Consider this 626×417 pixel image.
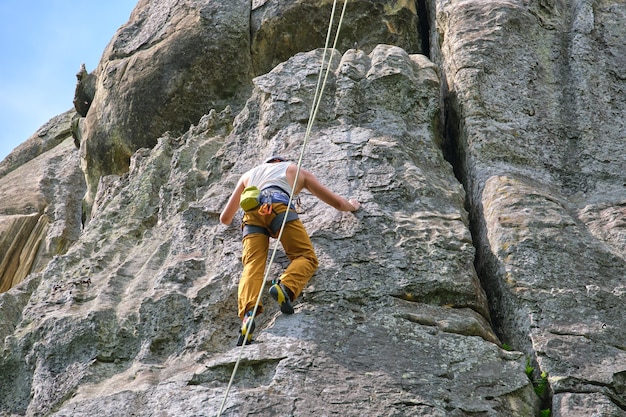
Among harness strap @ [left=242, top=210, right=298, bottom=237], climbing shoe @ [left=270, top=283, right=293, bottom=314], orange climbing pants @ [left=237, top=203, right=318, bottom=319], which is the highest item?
harness strap @ [left=242, top=210, right=298, bottom=237]

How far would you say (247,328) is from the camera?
7867 mm

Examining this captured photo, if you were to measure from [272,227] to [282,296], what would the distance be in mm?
Answer: 886

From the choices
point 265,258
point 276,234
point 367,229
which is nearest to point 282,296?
point 265,258

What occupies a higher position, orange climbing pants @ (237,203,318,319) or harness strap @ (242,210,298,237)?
harness strap @ (242,210,298,237)

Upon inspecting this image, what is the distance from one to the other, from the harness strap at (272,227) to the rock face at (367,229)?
413 mm

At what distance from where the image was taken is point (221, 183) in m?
10.7

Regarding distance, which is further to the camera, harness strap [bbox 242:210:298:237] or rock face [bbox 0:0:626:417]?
harness strap [bbox 242:210:298:237]

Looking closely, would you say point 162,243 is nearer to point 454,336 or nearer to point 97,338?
point 97,338

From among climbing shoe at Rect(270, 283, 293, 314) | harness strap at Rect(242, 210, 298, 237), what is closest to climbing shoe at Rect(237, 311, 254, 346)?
climbing shoe at Rect(270, 283, 293, 314)

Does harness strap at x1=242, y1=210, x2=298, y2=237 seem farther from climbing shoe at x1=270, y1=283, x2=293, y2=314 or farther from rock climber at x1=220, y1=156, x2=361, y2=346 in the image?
climbing shoe at x1=270, y1=283, x2=293, y2=314

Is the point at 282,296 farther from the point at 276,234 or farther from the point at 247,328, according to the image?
the point at 276,234

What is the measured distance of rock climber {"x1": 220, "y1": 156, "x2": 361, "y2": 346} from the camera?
26.4ft

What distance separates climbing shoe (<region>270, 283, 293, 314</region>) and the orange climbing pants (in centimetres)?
6

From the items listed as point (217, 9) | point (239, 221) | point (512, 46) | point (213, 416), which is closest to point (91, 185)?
point (217, 9)
